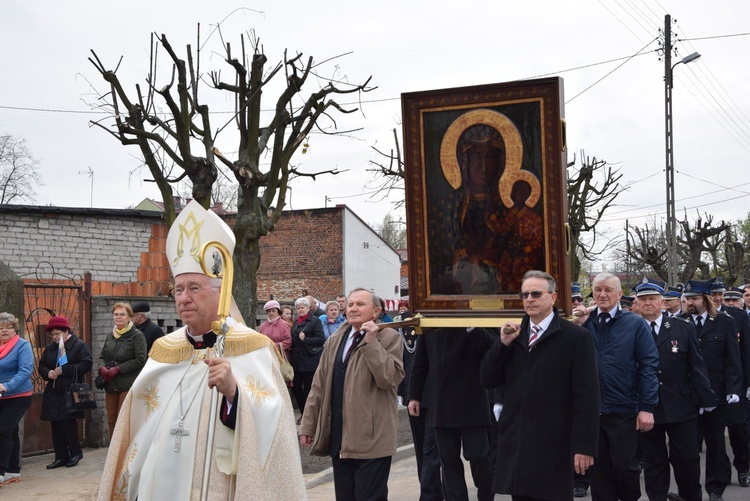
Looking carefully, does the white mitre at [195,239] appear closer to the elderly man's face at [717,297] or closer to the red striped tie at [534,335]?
the red striped tie at [534,335]

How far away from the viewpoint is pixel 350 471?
22.3 feet

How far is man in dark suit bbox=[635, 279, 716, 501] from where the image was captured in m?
8.22

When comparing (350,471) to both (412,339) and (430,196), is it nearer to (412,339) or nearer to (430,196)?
(430,196)

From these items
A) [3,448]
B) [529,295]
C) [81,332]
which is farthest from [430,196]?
[81,332]

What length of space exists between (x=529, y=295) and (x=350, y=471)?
78.7 inches

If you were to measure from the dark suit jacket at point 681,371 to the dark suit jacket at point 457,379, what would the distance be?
200 cm

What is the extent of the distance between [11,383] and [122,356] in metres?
1.38

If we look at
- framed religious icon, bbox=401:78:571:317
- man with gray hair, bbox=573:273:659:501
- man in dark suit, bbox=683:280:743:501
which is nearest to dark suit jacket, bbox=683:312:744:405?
man in dark suit, bbox=683:280:743:501

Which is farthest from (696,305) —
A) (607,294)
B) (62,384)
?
(62,384)

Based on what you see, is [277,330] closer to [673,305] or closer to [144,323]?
[144,323]

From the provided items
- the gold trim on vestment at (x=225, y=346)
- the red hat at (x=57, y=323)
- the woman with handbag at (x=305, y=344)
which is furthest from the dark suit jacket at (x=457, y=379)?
the woman with handbag at (x=305, y=344)

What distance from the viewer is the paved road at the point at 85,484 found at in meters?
9.49

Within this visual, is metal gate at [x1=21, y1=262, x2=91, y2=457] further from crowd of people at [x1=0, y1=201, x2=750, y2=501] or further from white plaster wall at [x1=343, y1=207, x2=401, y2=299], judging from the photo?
white plaster wall at [x1=343, y1=207, x2=401, y2=299]

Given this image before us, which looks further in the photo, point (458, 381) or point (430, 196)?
point (458, 381)
